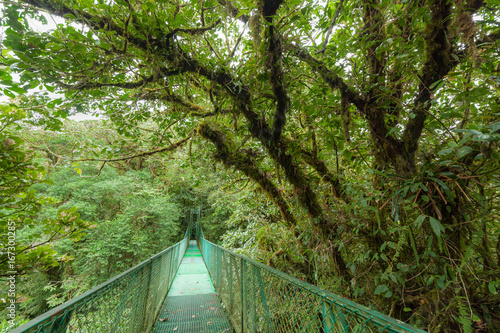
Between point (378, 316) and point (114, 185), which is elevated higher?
point (114, 185)

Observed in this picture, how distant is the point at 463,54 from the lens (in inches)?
47.1

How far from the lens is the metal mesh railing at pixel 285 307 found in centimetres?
81

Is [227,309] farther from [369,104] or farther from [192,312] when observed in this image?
[369,104]

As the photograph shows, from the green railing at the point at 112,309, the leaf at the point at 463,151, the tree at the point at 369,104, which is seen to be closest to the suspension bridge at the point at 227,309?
the green railing at the point at 112,309

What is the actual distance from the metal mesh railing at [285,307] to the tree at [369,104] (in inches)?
14.6

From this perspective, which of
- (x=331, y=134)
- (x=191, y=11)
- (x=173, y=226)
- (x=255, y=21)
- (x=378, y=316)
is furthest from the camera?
(x=173, y=226)

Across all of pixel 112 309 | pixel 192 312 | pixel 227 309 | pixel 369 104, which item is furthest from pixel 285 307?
pixel 192 312

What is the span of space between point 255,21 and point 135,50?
107cm

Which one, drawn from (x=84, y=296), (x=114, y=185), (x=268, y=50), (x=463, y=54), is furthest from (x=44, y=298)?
(x=463, y=54)

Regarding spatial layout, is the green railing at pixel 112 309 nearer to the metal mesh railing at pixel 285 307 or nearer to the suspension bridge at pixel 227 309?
the suspension bridge at pixel 227 309

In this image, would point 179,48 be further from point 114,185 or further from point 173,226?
point 173,226

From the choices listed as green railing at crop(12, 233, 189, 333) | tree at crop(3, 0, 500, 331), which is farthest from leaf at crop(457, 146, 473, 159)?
green railing at crop(12, 233, 189, 333)

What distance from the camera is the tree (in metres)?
1.08

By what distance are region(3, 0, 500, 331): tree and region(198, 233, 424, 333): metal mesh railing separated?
1.22 ft
